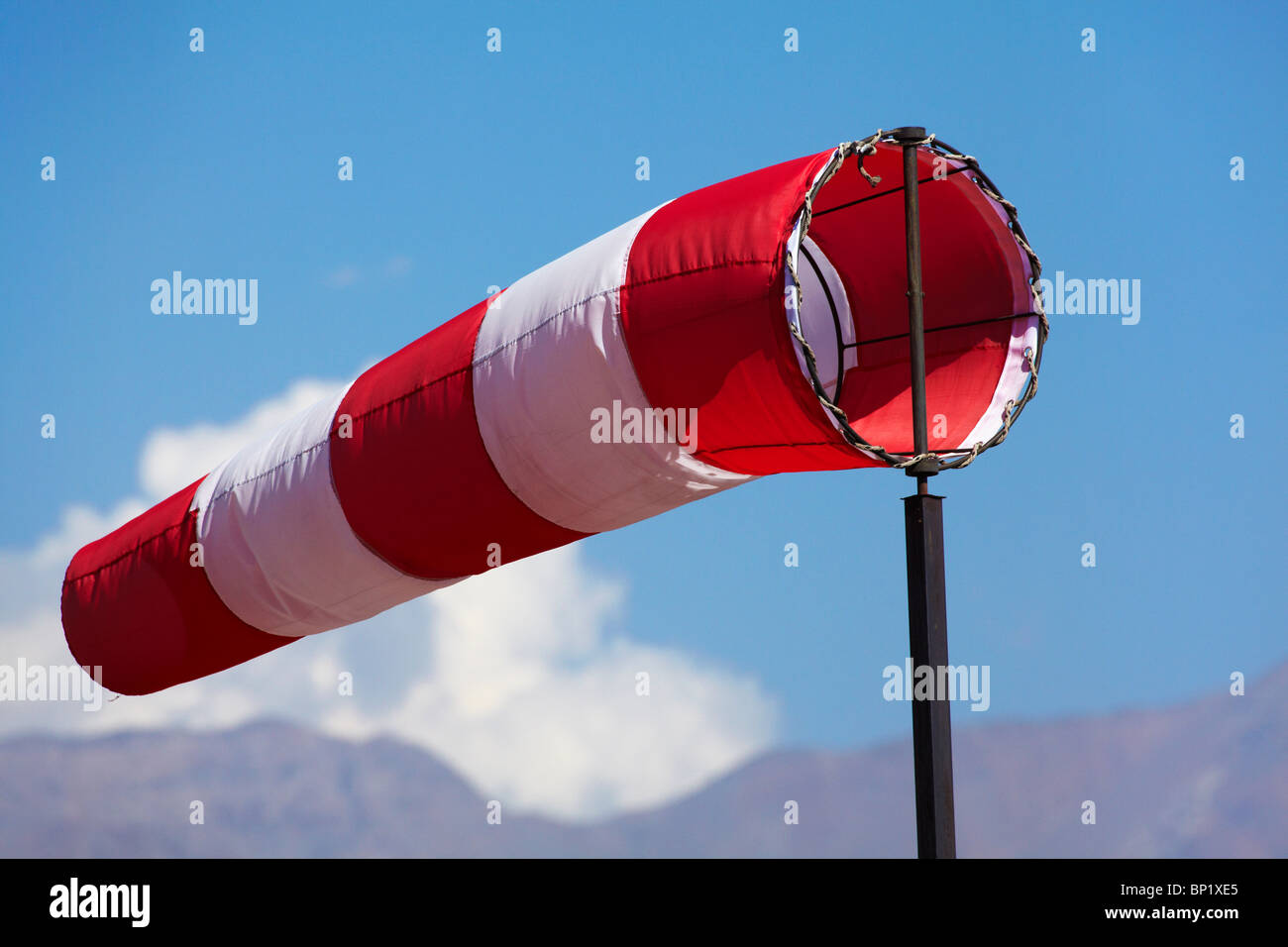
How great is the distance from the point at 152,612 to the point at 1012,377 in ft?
18.9

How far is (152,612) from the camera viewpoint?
29.8 ft

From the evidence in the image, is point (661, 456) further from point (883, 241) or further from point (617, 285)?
point (883, 241)

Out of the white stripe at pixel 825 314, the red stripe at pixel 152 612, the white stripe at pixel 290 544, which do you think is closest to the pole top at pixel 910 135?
the white stripe at pixel 825 314

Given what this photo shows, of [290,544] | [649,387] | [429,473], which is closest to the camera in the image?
[649,387]

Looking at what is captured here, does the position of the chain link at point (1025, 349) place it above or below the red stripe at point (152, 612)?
above

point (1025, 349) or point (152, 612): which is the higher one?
point (1025, 349)

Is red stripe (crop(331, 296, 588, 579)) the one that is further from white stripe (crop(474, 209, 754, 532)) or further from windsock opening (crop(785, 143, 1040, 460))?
windsock opening (crop(785, 143, 1040, 460))

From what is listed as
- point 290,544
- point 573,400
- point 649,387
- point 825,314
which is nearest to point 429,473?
point 573,400

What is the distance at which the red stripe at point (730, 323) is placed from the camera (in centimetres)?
547

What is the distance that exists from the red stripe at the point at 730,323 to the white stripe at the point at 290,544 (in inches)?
98.5

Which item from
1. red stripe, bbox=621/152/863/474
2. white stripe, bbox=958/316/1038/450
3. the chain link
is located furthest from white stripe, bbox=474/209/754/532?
white stripe, bbox=958/316/1038/450

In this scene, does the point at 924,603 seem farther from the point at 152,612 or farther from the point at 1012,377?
the point at 152,612

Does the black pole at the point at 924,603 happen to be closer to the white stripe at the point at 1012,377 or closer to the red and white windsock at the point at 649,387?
the red and white windsock at the point at 649,387
